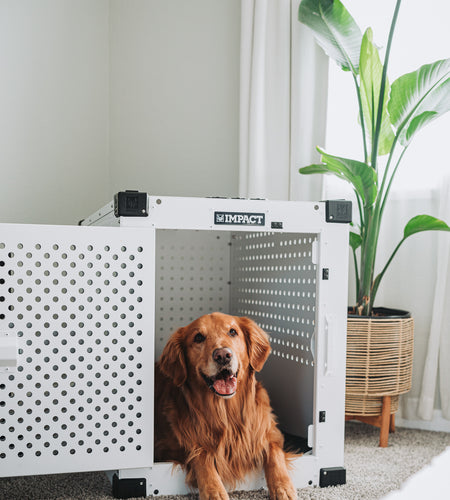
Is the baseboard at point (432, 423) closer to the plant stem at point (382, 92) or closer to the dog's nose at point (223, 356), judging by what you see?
the plant stem at point (382, 92)

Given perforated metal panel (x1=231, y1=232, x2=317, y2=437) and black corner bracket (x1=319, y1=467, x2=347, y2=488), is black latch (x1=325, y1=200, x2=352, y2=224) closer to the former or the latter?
perforated metal panel (x1=231, y1=232, x2=317, y2=437)

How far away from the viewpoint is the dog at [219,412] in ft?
4.37

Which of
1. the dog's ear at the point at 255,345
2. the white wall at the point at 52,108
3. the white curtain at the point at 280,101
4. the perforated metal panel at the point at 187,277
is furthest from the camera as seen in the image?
the white curtain at the point at 280,101

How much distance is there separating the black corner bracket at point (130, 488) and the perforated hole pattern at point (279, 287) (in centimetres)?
52

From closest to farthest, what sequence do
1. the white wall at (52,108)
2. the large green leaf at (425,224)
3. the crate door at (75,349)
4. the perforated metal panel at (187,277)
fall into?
the crate door at (75,349) → the large green leaf at (425,224) → the perforated metal panel at (187,277) → the white wall at (52,108)

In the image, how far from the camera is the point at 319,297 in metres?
1.40

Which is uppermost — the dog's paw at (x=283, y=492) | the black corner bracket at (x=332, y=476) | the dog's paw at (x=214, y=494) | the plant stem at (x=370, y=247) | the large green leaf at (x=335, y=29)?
the large green leaf at (x=335, y=29)

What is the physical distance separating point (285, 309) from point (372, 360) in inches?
14.7

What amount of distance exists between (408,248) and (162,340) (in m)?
0.94

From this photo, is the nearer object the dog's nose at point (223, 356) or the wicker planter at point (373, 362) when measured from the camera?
the dog's nose at point (223, 356)

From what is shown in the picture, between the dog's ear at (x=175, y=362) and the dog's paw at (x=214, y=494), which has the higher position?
the dog's ear at (x=175, y=362)

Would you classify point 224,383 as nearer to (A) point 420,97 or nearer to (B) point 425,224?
(B) point 425,224

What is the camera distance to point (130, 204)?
4.22ft

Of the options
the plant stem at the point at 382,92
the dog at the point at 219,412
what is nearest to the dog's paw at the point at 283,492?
the dog at the point at 219,412
